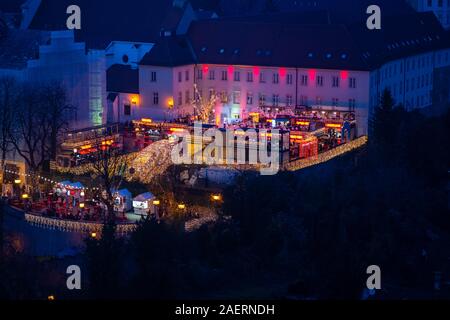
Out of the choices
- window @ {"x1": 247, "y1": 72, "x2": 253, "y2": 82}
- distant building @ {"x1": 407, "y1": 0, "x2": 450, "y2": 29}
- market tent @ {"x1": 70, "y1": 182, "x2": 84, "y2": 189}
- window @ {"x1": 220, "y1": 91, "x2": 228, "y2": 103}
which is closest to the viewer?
market tent @ {"x1": 70, "y1": 182, "x2": 84, "y2": 189}

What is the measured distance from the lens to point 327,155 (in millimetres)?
40562

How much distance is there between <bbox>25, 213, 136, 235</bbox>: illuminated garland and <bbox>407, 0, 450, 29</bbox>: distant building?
29890mm

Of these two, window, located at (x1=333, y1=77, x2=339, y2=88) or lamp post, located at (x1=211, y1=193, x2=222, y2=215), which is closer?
lamp post, located at (x1=211, y1=193, x2=222, y2=215)

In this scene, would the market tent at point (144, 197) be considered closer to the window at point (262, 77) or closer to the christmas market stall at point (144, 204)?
the christmas market stall at point (144, 204)

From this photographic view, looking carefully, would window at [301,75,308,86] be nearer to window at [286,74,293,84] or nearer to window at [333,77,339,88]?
window at [286,74,293,84]

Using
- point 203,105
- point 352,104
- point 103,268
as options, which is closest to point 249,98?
point 203,105

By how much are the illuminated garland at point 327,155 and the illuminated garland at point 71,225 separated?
6.55 m

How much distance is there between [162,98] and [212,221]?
41.6ft

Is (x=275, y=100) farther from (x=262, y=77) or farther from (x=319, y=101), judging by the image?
(x=319, y=101)

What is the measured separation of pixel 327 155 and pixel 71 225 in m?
9.40

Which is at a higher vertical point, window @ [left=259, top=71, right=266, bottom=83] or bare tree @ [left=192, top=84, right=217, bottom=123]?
window @ [left=259, top=71, right=266, bottom=83]

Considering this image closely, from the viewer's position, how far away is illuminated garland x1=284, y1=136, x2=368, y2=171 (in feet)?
128

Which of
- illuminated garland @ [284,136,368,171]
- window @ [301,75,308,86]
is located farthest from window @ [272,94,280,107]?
illuminated garland @ [284,136,368,171]
